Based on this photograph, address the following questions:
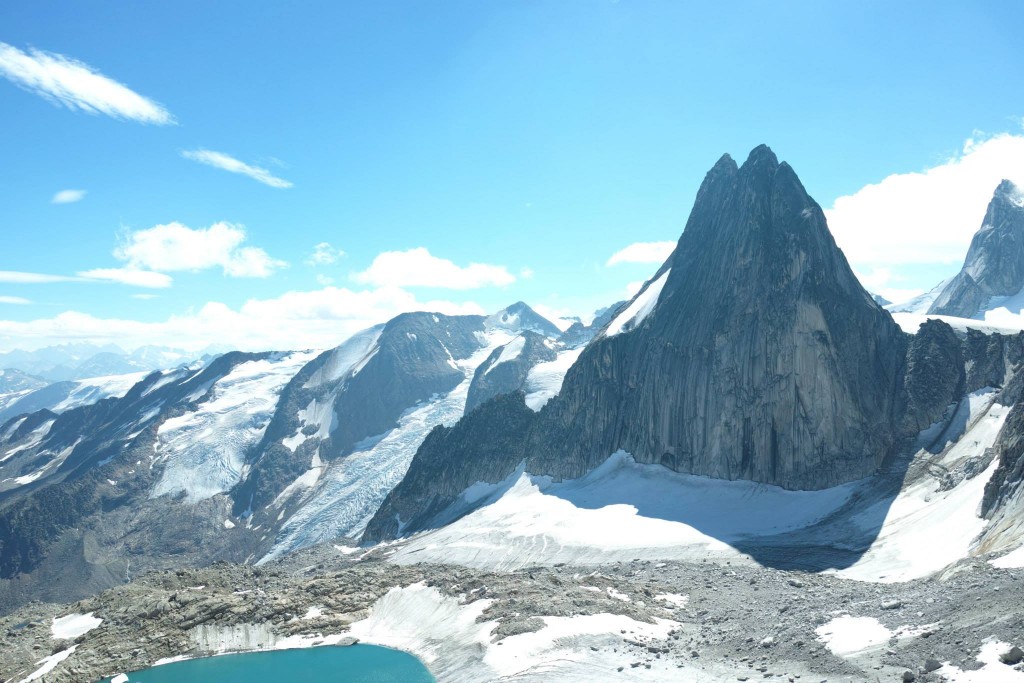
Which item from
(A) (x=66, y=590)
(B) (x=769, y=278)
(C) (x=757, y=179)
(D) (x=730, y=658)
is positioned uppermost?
(C) (x=757, y=179)

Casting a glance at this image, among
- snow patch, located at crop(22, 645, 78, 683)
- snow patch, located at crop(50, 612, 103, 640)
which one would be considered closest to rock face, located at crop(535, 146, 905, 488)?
snow patch, located at crop(50, 612, 103, 640)

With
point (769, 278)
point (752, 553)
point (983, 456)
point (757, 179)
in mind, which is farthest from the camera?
point (757, 179)

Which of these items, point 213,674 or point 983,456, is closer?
point 213,674

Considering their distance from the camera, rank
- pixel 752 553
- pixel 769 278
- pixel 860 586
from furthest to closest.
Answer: pixel 769 278 < pixel 752 553 < pixel 860 586

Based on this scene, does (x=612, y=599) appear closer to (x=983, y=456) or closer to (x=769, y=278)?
(x=983, y=456)

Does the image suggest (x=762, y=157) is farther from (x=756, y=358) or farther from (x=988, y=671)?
(x=988, y=671)

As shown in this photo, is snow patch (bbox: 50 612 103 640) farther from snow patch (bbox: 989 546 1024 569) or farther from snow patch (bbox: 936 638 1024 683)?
snow patch (bbox: 989 546 1024 569)

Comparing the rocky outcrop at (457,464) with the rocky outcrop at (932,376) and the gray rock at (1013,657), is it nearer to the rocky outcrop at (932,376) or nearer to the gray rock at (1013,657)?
the rocky outcrop at (932,376)

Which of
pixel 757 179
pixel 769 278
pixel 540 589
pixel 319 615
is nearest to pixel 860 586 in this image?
pixel 540 589

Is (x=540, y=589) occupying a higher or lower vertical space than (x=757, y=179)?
lower
